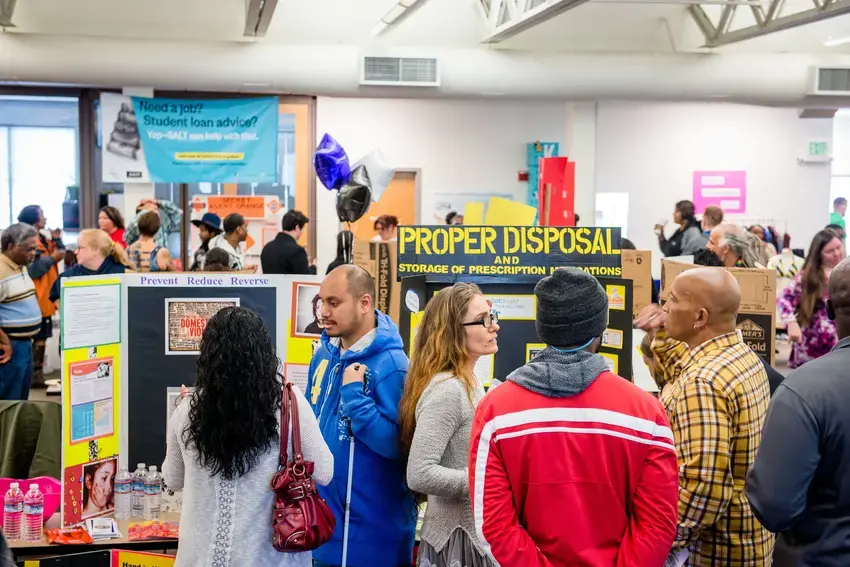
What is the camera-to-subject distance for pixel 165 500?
11.5ft

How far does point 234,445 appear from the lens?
2361mm

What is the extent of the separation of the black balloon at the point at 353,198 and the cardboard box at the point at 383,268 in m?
0.14

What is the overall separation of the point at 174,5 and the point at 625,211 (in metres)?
6.23

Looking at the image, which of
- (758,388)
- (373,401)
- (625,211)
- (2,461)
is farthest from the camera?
(625,211)

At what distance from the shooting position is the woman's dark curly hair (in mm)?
2355

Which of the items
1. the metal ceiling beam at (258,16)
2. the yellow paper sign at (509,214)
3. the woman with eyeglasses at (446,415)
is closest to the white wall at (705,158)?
the metal ceiling beam at (258,16)

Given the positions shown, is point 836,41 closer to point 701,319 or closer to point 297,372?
point 297,372

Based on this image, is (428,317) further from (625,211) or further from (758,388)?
(625,211)

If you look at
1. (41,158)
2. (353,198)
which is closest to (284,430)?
(353,198)

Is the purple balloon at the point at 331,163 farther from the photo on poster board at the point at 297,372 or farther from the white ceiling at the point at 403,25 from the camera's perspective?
the white ceiling at the point at 403,25

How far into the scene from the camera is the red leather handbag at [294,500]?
238 centimetres

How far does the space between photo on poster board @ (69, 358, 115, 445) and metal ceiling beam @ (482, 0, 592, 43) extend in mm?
4530

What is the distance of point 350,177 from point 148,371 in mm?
1608

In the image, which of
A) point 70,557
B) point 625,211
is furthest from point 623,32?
point 70,557
